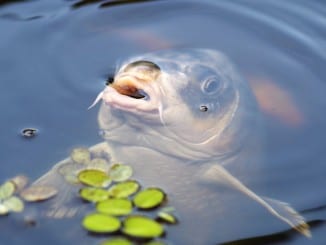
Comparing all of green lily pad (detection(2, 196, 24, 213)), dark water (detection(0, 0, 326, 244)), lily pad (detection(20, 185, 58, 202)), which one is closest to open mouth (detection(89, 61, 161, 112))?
dark water (detection(0, 0, 326, 244))

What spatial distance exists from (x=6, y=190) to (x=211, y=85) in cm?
96

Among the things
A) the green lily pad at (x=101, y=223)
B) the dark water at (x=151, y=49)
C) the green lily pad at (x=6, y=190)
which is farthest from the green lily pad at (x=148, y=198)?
the green lily pad at (x=6, y=190)

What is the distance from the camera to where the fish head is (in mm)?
2908

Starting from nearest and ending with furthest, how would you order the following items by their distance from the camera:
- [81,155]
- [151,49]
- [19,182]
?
[19,182], [81,155], [151,49]

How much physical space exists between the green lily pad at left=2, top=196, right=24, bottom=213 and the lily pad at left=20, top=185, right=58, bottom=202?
4 centimetres

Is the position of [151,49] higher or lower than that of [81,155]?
higher

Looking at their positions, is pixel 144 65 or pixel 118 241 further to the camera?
pixel 144 65

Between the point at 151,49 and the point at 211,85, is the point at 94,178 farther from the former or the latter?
the point at 151,49

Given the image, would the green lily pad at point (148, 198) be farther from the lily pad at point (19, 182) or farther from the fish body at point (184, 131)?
the lily pad at point (19, 182)

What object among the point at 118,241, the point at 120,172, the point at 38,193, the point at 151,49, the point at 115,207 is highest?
the point at 151,49

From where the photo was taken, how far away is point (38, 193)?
281cm

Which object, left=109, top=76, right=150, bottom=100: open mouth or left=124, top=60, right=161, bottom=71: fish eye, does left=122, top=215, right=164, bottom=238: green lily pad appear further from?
left=124, top=60, right=161, bottom=71: fish eye

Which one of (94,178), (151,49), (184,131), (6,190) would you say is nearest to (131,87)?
(184,131)

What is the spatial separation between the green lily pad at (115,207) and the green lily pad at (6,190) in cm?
35
